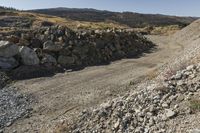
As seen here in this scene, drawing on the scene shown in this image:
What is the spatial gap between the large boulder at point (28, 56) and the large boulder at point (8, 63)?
0.78m

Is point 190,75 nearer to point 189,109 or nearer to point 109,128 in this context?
point 189,109

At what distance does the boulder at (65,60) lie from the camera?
3402 cm

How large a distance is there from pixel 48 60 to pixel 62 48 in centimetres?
253

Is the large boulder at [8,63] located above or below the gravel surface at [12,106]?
above

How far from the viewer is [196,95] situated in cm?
1573

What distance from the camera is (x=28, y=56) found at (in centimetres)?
3241

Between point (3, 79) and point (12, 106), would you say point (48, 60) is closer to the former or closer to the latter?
point (3, 79)

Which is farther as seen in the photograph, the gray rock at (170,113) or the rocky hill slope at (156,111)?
the gray rock at (170,113)

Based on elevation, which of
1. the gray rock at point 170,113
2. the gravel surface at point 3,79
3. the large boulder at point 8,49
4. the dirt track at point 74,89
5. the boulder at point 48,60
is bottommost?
the gravel surface at point 3,79

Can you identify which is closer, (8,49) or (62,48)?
(8,49)

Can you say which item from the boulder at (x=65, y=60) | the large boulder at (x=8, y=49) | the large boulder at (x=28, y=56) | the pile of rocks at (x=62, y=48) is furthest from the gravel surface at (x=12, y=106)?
the boulder at (x=65, y=60)

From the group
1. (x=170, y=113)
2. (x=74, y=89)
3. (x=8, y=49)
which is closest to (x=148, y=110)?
(x=170, y=113)

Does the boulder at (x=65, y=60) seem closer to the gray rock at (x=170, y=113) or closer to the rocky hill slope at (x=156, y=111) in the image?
the rocky hill slope at (x=156, y=111)

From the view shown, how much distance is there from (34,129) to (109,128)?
191 inches
